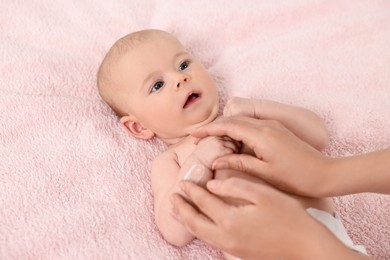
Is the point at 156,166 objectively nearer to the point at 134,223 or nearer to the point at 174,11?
the point at 134,223

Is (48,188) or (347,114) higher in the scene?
(347,114)

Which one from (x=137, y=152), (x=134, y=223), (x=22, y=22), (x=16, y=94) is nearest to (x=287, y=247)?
(x=134, y=223)

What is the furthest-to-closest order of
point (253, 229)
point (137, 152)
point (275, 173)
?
point (137, 152) < point (275, 173) < point (253, 229)

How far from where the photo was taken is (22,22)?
172cm

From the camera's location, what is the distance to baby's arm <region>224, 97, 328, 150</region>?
1.36 metres

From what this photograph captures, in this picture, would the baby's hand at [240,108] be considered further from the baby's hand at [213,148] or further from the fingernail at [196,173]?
the fingernail at [196,173]

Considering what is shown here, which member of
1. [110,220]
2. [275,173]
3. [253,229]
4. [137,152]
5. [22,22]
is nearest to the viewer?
[253,229]

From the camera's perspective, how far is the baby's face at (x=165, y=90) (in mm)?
1386

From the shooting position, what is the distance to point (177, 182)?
1.25m

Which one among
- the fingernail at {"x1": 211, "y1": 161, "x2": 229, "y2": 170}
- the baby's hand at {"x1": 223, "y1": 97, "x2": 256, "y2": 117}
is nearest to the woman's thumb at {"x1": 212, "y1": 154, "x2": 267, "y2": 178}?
the fingernail at {"x1": 211, "y1": 161, "x2": 229, "y2": 170}

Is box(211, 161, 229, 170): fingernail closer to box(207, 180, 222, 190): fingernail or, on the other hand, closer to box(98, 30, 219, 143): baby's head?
box(207, 180, 222, 190): fingernail

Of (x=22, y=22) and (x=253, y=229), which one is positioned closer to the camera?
(x=253, y=229)

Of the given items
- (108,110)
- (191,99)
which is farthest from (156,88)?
(108,110)

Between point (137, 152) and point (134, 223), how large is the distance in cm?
23
